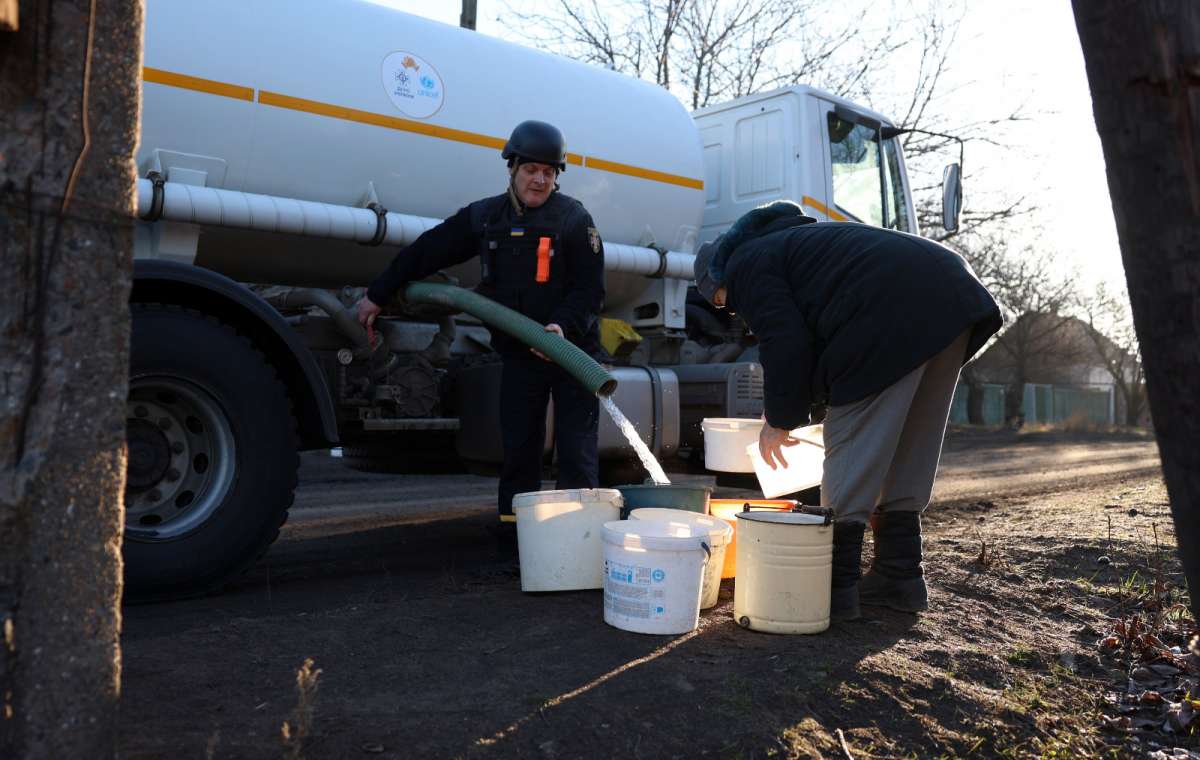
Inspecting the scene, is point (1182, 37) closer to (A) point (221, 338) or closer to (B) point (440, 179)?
(A) point (221, 338)

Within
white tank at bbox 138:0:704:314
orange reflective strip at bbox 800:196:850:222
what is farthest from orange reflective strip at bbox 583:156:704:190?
orange reflective strip at bbox 800:196:850:222

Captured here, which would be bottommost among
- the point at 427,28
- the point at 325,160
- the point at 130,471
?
the point at 130,471

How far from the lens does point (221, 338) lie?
13.3 feet

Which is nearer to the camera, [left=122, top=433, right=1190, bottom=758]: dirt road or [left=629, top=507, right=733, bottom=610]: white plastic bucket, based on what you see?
[left=122, top=433, right=1190, bottom=758]: dirt road

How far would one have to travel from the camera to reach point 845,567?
12.5ft

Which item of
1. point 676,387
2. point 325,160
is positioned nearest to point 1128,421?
point 676,387

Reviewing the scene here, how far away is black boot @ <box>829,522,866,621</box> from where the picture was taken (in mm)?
3787

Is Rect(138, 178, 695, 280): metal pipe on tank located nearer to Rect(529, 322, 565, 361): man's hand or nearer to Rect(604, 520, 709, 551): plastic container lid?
Rect(529, 322, 565, 361): man's hand

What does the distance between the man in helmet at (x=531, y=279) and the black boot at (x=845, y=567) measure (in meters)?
1.46

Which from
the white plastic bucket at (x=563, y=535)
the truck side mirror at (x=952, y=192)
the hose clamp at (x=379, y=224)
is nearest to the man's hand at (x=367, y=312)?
the hose clamp at (x=379, y=224)

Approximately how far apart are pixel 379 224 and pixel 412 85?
2.46 feet

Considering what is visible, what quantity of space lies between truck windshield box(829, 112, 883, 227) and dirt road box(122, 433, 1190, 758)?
10.1 feet

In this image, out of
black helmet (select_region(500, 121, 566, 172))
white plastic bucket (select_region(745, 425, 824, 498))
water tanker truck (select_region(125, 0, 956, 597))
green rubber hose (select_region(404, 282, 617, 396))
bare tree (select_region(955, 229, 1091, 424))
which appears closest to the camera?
water tanker truck (select_region(125, 0, 956, 597))

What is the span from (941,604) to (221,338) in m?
3.17
